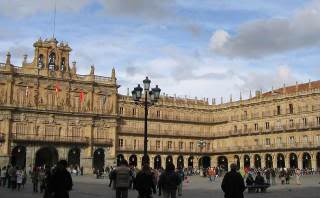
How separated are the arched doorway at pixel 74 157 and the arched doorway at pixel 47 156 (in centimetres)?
234

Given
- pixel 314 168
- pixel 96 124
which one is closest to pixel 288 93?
pixel 314 168

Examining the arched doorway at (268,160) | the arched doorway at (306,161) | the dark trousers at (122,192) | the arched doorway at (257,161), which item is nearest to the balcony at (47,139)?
the arched doorway at (257,161)

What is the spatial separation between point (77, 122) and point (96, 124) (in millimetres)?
3057

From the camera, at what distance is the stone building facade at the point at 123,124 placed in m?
72.1

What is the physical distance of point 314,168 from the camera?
244ft

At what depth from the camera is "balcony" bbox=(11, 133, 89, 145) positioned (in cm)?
7094

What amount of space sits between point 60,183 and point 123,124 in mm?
71641

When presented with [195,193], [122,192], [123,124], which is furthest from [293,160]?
[122,192]

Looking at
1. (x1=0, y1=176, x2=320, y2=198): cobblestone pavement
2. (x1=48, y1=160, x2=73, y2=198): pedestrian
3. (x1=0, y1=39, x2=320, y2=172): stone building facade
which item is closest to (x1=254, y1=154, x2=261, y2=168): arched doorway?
(x1=0, y1=39, x2=320, y2=172): stone building facade

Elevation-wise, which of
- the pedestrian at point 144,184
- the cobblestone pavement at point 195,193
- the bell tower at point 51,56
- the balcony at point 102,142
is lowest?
the cobblestone pavement at point 195,193

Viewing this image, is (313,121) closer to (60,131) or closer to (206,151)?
(206,151)

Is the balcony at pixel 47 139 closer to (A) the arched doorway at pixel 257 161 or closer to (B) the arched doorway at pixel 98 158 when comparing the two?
(B) the arched doorway at pixel 98 158

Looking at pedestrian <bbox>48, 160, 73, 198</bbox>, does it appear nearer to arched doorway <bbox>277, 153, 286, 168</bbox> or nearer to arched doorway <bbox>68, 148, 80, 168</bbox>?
arched doorway <bbox>68, 148, 80, 168</bbox>

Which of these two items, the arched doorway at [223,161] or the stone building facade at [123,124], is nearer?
the stone building facade at [123,124]
